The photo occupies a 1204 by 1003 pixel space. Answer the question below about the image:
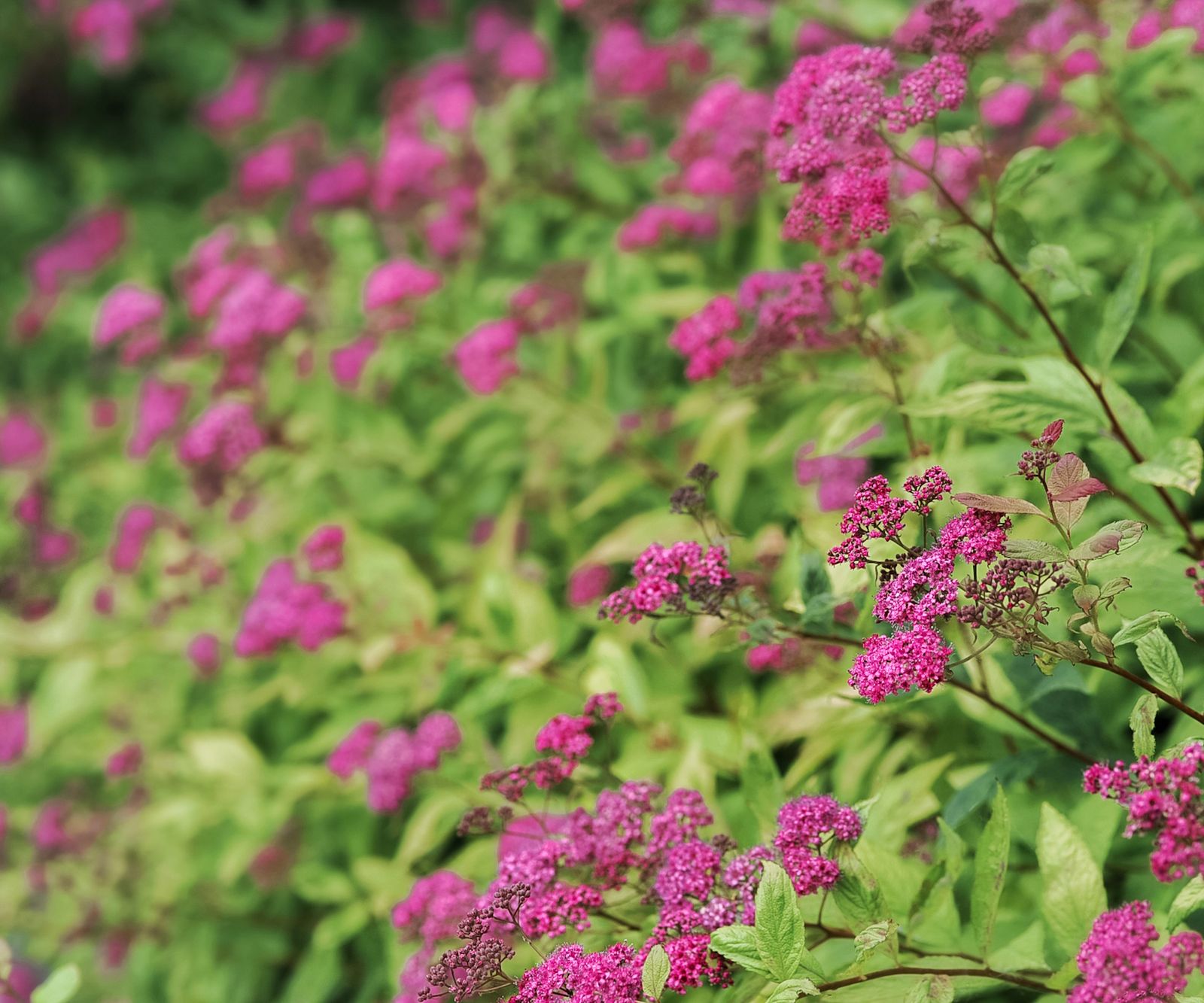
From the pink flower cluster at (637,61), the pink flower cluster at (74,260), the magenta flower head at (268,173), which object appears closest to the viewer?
the pink flower cluster at (637,61)

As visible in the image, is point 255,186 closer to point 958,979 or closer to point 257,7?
point 257,7

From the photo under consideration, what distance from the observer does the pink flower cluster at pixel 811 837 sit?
1.03 metres

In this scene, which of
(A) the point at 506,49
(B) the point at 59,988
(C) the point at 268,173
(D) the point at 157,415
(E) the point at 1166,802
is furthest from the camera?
(C) the point at 268,173

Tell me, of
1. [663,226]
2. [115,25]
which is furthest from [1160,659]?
[115,25]

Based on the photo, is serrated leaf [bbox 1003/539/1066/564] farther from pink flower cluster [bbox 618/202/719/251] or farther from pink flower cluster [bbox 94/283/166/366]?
pink flower cluster [bbox 94/283/166/366]

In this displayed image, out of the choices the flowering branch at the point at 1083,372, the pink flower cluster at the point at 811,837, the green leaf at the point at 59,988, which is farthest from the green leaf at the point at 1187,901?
the green leaf at the point at 59,988

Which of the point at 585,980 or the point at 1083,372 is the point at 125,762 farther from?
the point at 1083,372

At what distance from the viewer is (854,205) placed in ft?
4.04

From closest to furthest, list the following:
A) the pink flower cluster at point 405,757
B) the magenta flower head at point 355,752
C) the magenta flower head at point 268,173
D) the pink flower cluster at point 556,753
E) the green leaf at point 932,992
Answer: the green leaf at point 932,992, the pink flower cluster at point 556,753, the pink flower cluster at point 405,757, the magenta flower head at point 355,752, the magenta flower head at point 268,173

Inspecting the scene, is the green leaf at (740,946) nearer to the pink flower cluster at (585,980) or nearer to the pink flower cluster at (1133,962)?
the pink flower cluster at (585,980)

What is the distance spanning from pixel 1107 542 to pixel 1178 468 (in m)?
0.33

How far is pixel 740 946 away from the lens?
0.99 metres

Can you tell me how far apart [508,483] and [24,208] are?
379 cm

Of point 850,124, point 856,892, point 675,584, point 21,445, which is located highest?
point 850,124
